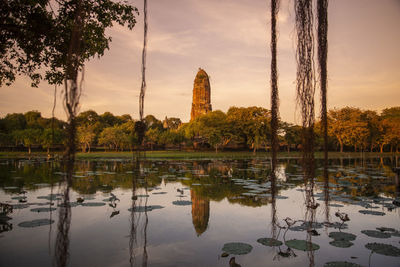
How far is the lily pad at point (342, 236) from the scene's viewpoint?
4516mm

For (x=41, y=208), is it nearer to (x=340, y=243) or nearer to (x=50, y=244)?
(x=50, y=244)

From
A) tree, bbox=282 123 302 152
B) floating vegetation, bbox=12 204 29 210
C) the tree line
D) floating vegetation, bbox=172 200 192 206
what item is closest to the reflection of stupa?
floating vegetation, bbox=172 200 192 206

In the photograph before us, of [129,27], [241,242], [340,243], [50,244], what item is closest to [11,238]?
[50,244]

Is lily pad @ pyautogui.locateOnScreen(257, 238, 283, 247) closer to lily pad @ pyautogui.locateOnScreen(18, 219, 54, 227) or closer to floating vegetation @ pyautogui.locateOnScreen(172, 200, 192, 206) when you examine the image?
floating vegetation @ pyautogui.locateOnScreen(172, 200, 192, 206)

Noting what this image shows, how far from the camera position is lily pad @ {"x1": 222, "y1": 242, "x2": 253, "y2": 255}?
4020mm

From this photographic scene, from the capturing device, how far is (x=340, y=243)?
430 cm

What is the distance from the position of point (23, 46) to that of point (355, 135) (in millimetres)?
53612

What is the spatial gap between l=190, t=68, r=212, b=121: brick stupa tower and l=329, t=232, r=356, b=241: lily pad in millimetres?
93772

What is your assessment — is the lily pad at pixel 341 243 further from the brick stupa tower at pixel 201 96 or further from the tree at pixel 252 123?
the brick stupa tower at pixel 201 96

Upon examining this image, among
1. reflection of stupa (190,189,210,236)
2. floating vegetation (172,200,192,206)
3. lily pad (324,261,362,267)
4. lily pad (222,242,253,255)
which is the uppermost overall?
lily pad (324,261,362,267)

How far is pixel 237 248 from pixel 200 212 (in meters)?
2.53

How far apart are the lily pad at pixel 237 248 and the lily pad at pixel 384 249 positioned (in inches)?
81.7

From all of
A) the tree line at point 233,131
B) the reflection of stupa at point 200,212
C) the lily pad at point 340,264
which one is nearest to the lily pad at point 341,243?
the lily pad at point 340,264

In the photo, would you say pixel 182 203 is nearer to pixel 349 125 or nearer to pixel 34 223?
pixel 34 223
